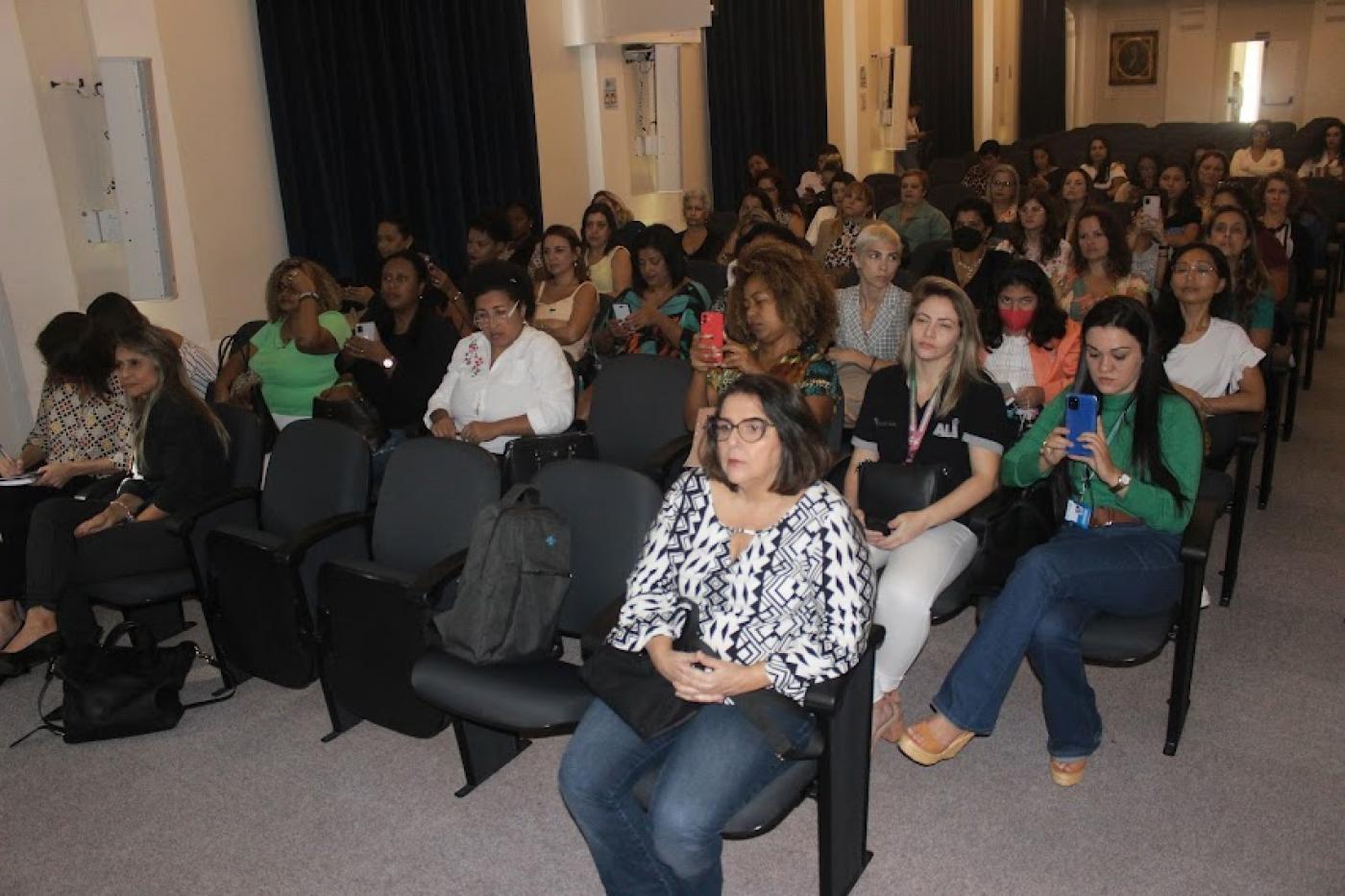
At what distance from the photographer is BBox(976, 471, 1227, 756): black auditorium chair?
2840mm

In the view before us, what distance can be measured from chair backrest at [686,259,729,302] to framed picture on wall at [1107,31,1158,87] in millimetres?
14765

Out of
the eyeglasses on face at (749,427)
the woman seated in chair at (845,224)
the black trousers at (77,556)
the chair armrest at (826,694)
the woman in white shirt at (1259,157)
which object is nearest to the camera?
the chair armrest at (826,694)

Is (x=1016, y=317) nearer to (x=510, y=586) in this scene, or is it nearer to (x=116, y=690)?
(x=510, y=586)

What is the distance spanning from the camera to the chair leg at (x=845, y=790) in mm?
2418

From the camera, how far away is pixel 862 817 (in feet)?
8.96

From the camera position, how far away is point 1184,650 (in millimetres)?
3006

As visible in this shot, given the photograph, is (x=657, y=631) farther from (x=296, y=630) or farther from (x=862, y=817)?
(x=296, y=630)

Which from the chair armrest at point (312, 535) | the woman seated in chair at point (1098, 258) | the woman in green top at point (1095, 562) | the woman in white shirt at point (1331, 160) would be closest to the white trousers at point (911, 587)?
the woman in green top at point (1095, 562)

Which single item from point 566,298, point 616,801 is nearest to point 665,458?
point 616,801

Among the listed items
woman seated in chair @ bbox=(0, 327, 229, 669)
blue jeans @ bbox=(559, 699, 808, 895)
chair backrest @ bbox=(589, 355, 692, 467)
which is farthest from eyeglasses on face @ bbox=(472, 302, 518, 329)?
blue jeans @ bbox=(559, 699, 808, 895)

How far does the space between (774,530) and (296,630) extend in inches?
66.2

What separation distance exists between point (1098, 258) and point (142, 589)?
3999 millimetres

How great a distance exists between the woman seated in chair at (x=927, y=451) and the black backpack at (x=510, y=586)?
0.90m

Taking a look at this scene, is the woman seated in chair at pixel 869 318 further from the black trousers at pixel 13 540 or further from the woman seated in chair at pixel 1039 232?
the black trousers at pixel 13 540
